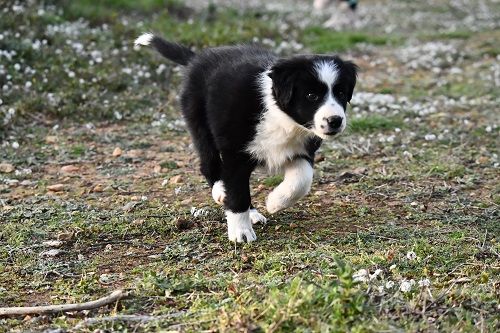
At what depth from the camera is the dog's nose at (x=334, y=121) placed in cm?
484

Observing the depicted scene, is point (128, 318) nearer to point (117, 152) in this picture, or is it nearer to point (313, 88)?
point (313, 88)

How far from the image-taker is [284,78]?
4.97 metres

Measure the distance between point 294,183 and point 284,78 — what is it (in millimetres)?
702

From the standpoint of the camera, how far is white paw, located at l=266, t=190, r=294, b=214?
5.35 m

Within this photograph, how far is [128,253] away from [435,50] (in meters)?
8.73

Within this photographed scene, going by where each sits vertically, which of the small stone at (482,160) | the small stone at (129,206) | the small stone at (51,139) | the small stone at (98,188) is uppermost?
the small stone at (129,206)

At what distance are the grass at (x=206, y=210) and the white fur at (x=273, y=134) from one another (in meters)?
0.54

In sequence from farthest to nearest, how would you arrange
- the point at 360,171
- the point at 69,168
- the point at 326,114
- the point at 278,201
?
1. the point at 69,168
2. the point at 360,171
3. the point at 278,201
4. the point at 326,114

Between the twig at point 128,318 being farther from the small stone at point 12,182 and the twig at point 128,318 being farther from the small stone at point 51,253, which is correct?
the small stone at point 12,182

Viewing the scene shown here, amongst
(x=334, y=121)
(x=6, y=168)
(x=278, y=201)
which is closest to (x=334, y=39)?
(x=6, y=168)

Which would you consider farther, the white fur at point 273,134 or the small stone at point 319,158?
the small stone at point 319,158

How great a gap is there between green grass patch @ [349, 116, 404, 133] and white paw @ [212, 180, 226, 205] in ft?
9.02

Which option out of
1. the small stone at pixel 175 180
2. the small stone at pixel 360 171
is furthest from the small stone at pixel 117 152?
the small stone at pixel 360 171

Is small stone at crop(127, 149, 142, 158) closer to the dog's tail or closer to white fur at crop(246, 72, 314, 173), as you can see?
the dog's tail
